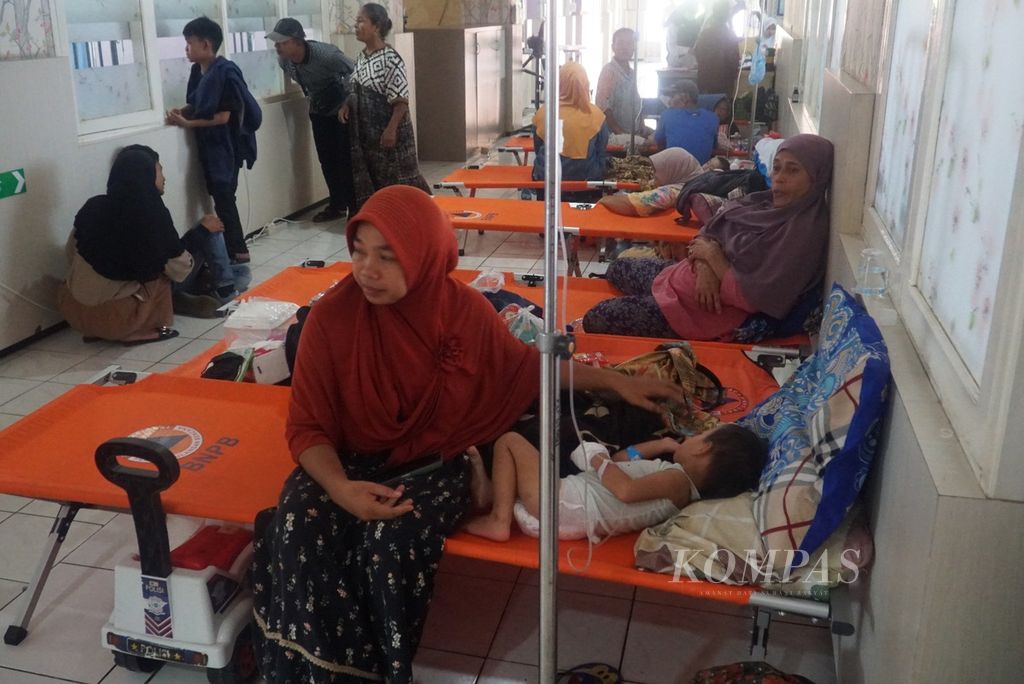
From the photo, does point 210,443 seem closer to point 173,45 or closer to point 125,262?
point 125,262

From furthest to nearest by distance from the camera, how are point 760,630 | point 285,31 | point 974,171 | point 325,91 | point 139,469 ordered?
point 325,91 → point 285,31 → point 139,469 → point 760,630 → point 974,171

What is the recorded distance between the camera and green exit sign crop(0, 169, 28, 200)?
3.69 metres

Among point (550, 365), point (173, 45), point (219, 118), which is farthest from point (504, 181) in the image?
point (550, 365)

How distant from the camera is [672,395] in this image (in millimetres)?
2121

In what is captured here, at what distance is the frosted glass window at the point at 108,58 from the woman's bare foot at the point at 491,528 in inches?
132

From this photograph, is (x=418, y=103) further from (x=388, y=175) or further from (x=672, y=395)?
(x=672, y=395)

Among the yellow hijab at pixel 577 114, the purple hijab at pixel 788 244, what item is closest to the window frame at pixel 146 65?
the yellow hijab at pixel 577 114

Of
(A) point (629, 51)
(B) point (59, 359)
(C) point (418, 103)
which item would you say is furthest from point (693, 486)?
(C) point (418, 103)

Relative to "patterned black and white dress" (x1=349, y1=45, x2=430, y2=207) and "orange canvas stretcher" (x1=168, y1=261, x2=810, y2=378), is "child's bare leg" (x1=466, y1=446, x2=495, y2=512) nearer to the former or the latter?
"orange canvas stretcher" (x1=168, y1=261, x2=810, y2=378)

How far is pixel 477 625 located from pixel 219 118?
144 inches

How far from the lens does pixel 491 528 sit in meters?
1.93

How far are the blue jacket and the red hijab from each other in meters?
3.35

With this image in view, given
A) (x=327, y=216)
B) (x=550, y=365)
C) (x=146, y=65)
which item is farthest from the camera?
(x=327, y=216)

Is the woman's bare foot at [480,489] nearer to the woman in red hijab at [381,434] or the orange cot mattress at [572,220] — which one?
the woman in red hijab at [381,434]
